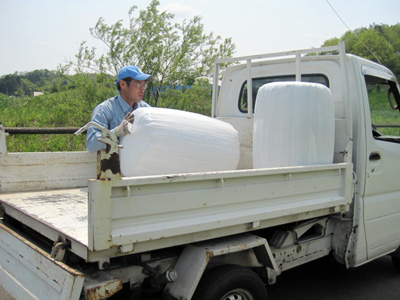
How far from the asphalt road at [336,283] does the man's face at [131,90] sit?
7.36 feet

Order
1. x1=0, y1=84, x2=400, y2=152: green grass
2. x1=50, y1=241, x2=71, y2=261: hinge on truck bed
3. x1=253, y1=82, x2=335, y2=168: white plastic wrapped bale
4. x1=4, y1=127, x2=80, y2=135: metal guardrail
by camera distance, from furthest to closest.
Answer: x1=0, y1=84, x2=400, y2=152: green grass
x1=4, y1=127, x2=80, y2=135: metal guardrail
x1=253, y1=82, x2=335, y2=168: white plastic wrapped bale
x1=50, y1=241, x2=71, y2=261: hinge on truck bed

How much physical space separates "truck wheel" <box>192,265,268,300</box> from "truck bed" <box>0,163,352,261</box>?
25 cm

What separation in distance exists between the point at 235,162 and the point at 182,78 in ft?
20.1

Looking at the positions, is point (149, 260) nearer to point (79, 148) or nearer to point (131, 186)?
point (131, 186)

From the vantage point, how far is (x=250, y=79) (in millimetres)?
4363

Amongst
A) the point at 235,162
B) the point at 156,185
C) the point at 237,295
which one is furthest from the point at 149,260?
the point at 235,162

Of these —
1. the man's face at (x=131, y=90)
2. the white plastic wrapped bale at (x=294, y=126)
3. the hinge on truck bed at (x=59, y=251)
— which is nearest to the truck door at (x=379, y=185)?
the white plastic wrapped bale at (x=294, y=126)

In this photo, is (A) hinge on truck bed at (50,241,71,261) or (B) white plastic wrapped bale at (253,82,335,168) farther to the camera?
(B) white plastic wrapped bale at (253,82,335,168)

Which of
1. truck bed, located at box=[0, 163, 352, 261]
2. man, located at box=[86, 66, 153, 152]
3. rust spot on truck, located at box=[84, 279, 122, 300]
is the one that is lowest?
rust spot on truck, located at box=[84, 279, 122, 300]

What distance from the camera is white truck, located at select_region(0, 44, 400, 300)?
2.08 metres

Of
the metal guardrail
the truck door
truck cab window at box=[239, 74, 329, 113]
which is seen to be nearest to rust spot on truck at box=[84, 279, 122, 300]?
the truck door

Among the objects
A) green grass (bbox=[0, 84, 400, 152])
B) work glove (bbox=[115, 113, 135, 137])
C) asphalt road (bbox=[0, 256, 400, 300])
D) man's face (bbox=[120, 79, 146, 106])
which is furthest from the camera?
green grass (bbox=[0, 84, 400, 152])

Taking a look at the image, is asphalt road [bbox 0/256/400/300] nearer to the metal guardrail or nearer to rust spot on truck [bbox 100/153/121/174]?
rust spot on truck [bbox 100/153/121/174]

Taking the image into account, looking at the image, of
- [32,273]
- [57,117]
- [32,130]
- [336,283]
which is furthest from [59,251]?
[57,117]
